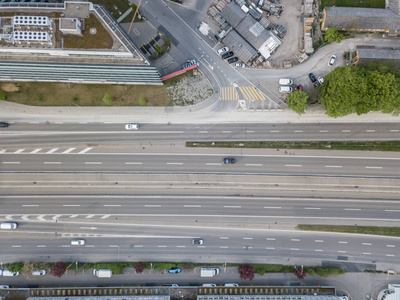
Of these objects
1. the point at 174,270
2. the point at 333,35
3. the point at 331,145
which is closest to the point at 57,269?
the point at 174,270

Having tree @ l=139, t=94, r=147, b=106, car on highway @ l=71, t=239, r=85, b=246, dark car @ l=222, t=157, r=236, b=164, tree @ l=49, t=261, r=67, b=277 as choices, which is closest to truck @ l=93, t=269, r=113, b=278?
tree @ l=49, t=261, r=67, b=277

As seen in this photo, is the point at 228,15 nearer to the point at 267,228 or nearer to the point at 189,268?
the point at 267,228

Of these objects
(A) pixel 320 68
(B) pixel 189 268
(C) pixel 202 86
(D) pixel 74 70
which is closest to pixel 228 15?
(C) pixel 202 86

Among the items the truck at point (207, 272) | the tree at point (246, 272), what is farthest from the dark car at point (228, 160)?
the truck at point (207, 272)

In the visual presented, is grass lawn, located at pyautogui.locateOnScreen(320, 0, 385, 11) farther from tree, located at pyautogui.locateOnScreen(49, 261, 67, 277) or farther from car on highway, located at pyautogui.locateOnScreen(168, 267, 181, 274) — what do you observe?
tree, located at pyautogui.locateOnScreen(49, 261, 67, 277)

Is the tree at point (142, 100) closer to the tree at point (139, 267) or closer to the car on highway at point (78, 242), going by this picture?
the car on highway at point (78, 242)

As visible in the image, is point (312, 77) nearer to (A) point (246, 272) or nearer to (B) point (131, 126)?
(B) point (131, 126)
